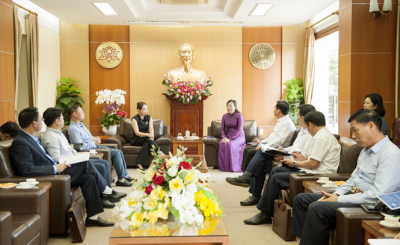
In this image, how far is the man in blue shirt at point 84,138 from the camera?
6062mm

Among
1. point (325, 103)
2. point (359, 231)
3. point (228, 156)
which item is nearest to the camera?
point (359, 231)

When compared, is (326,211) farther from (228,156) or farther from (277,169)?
(228,156)

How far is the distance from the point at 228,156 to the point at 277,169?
3.12 metres

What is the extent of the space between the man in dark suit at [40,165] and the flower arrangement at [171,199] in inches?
62.0

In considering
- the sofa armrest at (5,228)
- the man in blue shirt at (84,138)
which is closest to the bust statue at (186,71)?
the man in blue shirt at (84,138)

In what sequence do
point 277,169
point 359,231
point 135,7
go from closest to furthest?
point 359,231 < point 277,169 < point 135,7

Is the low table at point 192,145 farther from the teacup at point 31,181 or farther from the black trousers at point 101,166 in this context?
the teacup at point 31,181

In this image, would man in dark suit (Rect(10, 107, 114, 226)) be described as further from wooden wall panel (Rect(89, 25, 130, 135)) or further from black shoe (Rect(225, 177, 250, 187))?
wooden wall panel (Rect(89, 25, 130, 135))

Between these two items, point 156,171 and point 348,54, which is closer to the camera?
point 156,171

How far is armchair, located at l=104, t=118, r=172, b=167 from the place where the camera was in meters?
8.07

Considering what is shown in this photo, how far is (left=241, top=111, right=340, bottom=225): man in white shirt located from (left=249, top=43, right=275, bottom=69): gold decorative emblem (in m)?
6.17

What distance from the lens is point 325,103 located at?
9648 millimetres

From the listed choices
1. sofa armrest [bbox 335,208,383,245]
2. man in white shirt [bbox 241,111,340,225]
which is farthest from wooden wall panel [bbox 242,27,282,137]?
sofa armrest [bbox 335,208,383,245]

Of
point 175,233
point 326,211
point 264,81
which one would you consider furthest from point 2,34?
point 264,81
